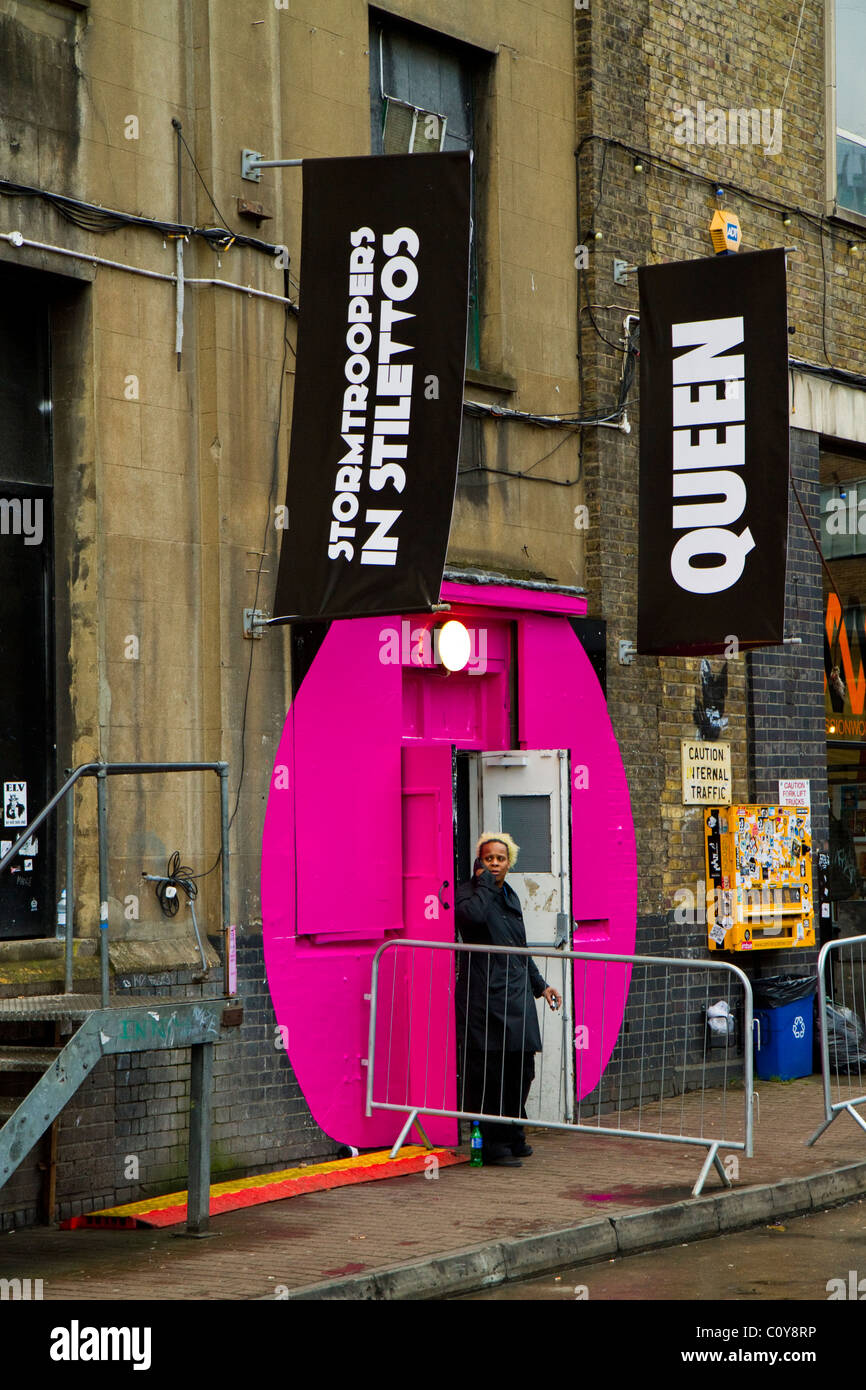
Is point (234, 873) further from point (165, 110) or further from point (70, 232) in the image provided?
point (165, 110)

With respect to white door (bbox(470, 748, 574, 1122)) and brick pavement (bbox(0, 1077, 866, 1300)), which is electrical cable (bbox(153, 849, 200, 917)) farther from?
white door (bbox(470, 748, 574, 1122))

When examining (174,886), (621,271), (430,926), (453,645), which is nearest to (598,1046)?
(430,926)

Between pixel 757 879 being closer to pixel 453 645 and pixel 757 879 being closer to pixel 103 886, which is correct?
pixel 453 645

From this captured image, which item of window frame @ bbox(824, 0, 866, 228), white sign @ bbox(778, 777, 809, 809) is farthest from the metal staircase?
window frame @ bbox(824, 0, 866, 228)

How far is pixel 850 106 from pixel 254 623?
8.20 metres

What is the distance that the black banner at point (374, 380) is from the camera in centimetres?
913

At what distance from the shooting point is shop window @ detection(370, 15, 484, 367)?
37.3 ft

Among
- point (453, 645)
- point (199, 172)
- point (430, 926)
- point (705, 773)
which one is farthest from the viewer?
point (705, 773)

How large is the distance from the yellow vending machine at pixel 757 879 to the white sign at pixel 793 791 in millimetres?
351

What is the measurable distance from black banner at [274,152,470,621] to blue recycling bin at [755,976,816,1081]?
547 cm

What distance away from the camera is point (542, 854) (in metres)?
11.5

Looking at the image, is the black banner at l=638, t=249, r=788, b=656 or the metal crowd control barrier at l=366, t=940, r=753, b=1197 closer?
the metal crowd control barrier at l=366, t=940, r=753, b=1197

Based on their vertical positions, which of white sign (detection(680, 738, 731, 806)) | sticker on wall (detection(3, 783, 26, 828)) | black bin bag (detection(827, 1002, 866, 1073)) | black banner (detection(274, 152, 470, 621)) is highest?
black banner (detection(274, 152, 470, 621))

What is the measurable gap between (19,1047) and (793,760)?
737 centimetres
